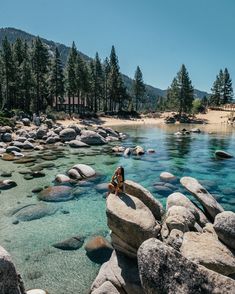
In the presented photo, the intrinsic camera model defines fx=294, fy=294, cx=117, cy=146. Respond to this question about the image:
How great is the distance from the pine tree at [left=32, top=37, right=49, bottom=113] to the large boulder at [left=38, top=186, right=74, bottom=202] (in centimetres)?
5600

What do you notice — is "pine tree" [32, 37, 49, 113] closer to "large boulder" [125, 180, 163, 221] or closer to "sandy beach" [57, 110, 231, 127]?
"sandy beach" [57, 110, 231, 127]

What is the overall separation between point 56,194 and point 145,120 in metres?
74.4

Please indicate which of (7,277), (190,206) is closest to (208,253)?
(190,206)

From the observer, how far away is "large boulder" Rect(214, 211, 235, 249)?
929cm

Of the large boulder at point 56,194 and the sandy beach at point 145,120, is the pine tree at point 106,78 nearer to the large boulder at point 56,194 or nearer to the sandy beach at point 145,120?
the sandy beach at point 145,120

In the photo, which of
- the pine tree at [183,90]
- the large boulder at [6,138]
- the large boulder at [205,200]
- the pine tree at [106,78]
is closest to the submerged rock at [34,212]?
the large boulder at [205,200]

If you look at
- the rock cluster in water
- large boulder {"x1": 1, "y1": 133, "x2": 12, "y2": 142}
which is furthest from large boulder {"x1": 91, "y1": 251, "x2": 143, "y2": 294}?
large boulder {"x1": 1, "y1": 133, "x2": 12, "y2": 142}

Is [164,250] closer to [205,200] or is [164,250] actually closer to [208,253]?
[208,253]

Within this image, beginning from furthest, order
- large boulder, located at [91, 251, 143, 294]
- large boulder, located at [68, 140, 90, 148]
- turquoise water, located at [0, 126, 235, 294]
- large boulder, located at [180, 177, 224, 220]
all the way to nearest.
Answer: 1. large boulder, located at [68, 140, 90, 148]
2. large boulder, located at [180, 177, 224, 220]
3. turquoise water, located at [0, 126, 235, 294]
4. large boulder, located at [91, 251, 143, 294]

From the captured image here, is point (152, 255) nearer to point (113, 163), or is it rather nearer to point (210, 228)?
point (210, 228)

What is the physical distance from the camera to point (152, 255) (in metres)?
6.64

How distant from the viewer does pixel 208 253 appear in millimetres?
8266

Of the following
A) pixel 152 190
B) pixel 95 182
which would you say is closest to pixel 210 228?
pixel 152 190

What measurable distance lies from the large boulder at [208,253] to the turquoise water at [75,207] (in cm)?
352
